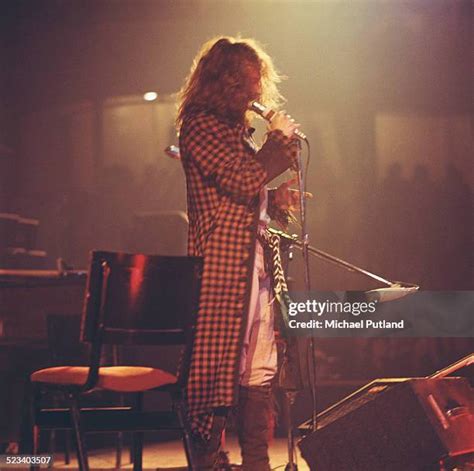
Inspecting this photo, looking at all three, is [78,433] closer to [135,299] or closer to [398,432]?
[135,299]

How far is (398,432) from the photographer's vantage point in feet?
8.86

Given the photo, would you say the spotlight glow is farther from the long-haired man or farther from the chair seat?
the chair seat

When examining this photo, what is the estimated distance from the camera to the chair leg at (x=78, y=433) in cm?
224

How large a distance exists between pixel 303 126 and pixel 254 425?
3.84 m

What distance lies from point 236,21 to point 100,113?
126cm

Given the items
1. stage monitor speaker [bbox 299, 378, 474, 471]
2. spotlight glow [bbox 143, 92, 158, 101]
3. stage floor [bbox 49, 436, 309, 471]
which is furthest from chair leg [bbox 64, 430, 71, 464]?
spotlight glow [bbox 143, 92, 158, 101]

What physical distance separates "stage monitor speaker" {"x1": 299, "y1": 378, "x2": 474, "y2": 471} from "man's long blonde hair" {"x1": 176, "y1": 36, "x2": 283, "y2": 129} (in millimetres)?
1024

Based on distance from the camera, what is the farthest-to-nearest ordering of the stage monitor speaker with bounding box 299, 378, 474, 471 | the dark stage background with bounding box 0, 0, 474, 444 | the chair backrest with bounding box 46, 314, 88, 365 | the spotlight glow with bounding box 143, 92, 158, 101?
the spotlight glow with bounding box 143, 92, 158, 101 → the dark stage background with bounding box 0, 0, 474, 444 → the chair backrest with bounding box 46, 314, 88, 365 → the stage monitor speaker with bounding box 299, 378, 474, 471

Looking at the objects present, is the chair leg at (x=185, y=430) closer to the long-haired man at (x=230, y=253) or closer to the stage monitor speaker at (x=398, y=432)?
the long-haired man at (x=230, y=253)

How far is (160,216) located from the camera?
6094 mm

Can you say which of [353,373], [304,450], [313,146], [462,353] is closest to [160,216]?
[313,146]

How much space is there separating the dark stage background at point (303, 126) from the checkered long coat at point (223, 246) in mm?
3019

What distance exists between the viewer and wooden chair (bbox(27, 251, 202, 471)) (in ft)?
7.55

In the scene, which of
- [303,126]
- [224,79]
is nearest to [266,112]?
[224,79]
